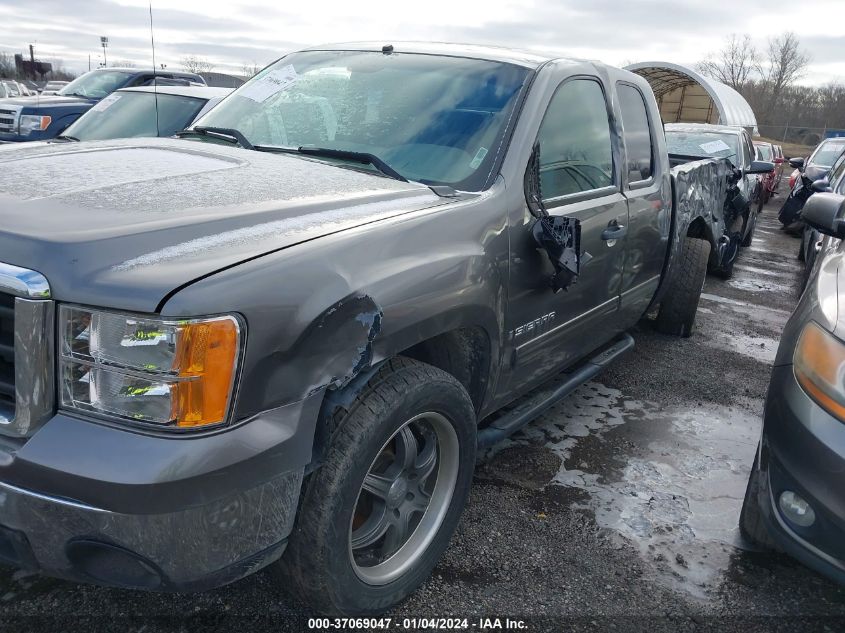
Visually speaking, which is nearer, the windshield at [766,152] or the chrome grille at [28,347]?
the chrome grille at [28,347]

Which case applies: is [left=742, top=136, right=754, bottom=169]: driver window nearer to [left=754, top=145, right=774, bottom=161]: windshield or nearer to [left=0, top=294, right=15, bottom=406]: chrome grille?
[left=754, top=145, right=774, bottom=161]: windshield

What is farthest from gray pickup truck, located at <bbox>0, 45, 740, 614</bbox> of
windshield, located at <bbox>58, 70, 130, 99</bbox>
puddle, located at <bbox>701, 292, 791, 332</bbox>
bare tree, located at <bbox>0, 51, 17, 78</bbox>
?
bare tree, located at <bbox>0, 51, 17, 78</bbox>

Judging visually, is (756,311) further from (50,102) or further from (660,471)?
(50,102)

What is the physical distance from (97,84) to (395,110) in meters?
9.91

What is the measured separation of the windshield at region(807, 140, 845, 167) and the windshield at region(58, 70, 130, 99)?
39.0 feet

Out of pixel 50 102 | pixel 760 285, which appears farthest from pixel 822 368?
pixel 50 102

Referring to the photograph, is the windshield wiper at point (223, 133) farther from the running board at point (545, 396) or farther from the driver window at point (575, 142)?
the running board at point (545, 396)

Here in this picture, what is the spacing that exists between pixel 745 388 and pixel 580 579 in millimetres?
2597

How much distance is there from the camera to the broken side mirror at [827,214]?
2.89 meters

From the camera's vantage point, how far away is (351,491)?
1894mm

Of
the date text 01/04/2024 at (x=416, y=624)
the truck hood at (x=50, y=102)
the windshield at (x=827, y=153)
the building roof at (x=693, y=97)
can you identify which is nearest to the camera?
the date text 01/04/2024 at (x=416, y=624)

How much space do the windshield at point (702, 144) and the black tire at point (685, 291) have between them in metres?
4.40

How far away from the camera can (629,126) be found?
372 centimetres

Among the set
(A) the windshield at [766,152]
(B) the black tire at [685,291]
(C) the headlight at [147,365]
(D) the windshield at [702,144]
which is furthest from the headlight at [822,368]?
(A) the windshield at [766,152]
